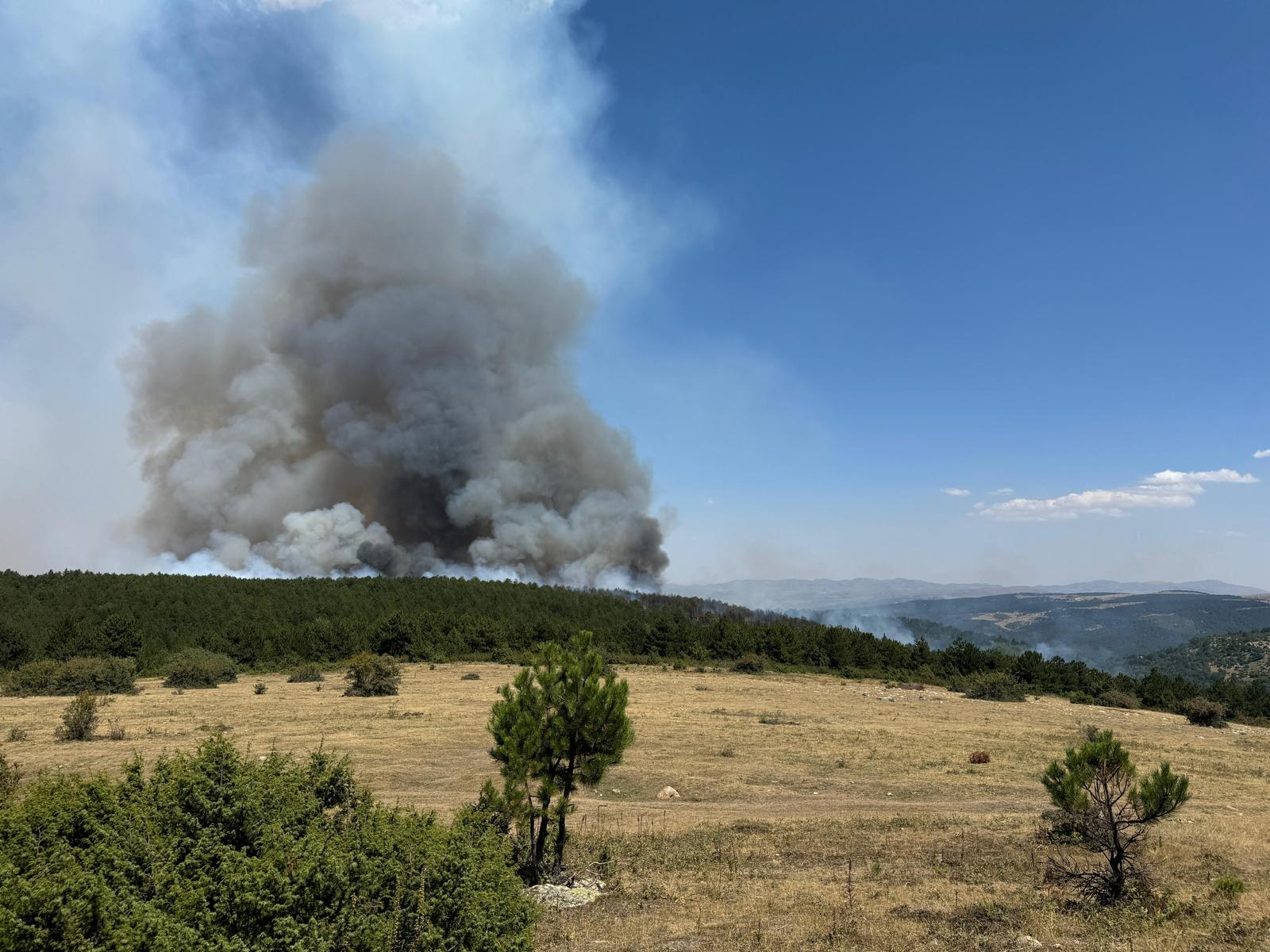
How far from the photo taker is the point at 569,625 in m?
79.1

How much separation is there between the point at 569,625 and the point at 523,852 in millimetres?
68088

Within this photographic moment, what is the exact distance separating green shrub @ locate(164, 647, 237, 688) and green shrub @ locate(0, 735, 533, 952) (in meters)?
42.7

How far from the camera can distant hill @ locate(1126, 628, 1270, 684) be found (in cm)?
11031

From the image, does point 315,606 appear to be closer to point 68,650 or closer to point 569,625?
point 68,650

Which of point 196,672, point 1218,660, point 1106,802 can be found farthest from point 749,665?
point 1218,660

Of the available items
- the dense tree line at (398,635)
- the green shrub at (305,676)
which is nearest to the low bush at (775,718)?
the dense tree line at (398,635)

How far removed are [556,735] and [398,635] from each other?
59.6 meters

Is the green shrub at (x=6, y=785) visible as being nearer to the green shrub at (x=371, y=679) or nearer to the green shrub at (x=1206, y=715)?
the green shrub at (x=371, y=679)

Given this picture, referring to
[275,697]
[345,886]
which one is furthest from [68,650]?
[345,886]

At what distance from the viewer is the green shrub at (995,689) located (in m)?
49.8

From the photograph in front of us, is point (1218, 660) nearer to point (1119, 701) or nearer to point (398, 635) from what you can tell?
point (1119, 701)

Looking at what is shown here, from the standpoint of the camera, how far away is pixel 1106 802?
11.1 metres

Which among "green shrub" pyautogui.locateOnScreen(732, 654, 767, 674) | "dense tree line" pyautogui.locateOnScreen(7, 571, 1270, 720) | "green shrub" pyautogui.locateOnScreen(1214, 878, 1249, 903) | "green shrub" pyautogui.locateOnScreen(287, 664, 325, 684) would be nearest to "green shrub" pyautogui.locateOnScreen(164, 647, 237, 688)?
"green shrub" pyautogui.locateOnScreen(287, 664, 325, 684)

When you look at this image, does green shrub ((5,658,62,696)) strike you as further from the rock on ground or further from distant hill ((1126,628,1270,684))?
distant hill ((1126,628,1270,684))
